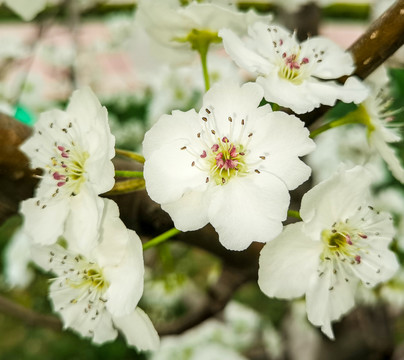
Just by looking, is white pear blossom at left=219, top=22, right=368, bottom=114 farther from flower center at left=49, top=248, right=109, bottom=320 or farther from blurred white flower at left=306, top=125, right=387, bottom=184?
blurred white flower at left=306, top=125, right=387, bottom=184

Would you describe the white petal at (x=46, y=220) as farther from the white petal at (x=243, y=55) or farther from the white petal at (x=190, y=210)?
the white petal at (x=243, y=55)

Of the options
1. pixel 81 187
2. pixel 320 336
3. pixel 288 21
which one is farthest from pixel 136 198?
pixel 288 21

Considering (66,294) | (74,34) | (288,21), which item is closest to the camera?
(66,294)

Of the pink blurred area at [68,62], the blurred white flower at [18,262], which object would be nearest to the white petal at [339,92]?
the pink blurred area at [68,62]

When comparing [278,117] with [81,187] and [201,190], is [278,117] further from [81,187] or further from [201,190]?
[81,187]

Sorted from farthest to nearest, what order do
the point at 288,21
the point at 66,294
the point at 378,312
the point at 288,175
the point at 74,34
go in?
the point at 74,34
the point at 288,21
the point at 378,312
the point at 66,294
the point at 288,175

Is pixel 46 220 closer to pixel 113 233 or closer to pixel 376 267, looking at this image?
pixel 113 233

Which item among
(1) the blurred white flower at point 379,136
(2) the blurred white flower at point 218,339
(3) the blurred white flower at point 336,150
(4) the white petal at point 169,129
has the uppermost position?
(1) the blurred white flower at point 379,136

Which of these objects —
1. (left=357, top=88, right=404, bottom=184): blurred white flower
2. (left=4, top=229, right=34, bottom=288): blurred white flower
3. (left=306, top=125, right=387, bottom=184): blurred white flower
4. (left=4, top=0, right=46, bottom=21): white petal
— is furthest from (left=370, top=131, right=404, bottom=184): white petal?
(left=4, top=229, right=34, bottom=288): blurred white flower
